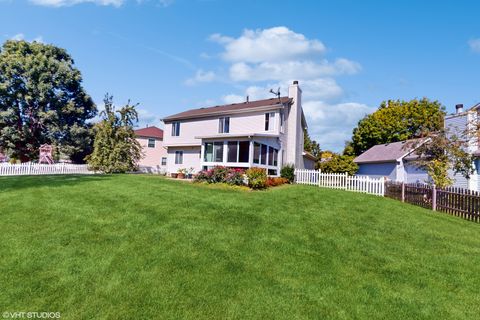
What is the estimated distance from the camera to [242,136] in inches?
809

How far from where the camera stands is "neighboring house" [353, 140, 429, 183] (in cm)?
2453

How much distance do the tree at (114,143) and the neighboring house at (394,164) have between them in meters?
24.5

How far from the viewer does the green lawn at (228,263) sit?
4.64 meters

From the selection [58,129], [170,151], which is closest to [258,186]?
[170,151]

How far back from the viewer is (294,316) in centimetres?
440

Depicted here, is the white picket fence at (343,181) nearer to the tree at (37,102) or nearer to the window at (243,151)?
the window at (243,151)

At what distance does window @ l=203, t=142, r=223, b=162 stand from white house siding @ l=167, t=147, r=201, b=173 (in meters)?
4.65

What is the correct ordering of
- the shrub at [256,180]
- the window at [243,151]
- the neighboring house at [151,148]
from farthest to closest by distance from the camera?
the neighboring house at [151,148]
the window at [243,151]
the shrub at [256,180]

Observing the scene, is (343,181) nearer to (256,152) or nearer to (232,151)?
(256,152)

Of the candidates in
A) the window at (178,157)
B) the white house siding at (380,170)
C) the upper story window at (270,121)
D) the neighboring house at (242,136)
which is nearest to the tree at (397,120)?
the white house siding at (380,170)

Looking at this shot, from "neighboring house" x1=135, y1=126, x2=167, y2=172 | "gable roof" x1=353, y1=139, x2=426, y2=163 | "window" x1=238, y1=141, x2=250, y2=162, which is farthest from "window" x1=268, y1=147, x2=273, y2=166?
"neighboring house" x1=135, y1=126, x2=167, y2=172

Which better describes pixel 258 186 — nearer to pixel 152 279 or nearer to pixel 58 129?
pixel 152 279

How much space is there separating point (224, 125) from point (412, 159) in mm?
16203

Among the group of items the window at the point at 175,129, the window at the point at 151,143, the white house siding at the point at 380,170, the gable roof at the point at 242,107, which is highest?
the gable roof at the point at 242,107
